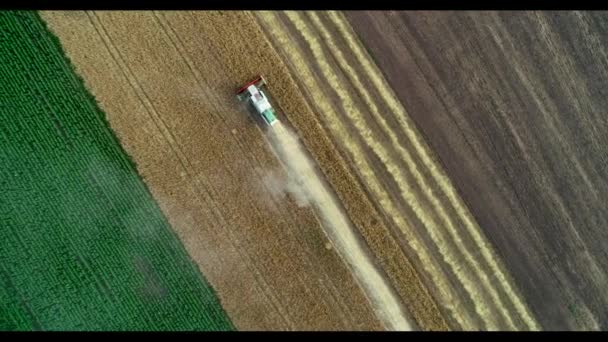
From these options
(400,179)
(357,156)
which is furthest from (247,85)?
(400,179)

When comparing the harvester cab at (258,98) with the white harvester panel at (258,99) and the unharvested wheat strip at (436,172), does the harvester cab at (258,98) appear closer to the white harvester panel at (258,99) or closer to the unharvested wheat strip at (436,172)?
the white harvester panel at (258,99)

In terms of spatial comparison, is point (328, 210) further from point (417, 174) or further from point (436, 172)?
point (436, 172)

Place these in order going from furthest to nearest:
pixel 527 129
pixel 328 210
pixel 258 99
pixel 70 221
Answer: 1. pixel 527 129
2. pixel 328 210
3. pixel 258 99
4. pixel 70 221

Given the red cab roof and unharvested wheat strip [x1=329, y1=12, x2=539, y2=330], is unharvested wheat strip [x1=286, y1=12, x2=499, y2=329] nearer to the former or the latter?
unharvested wheat strip [x1=329, y1=12, x2=539, y2=330]

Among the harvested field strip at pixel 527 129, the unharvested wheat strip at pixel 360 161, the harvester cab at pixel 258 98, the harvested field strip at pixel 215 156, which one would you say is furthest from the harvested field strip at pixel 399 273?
the harvested field strip at pixel 527 129

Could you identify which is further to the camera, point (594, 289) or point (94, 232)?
point (594, 289)

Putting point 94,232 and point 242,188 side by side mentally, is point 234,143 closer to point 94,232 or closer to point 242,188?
point 242,188
